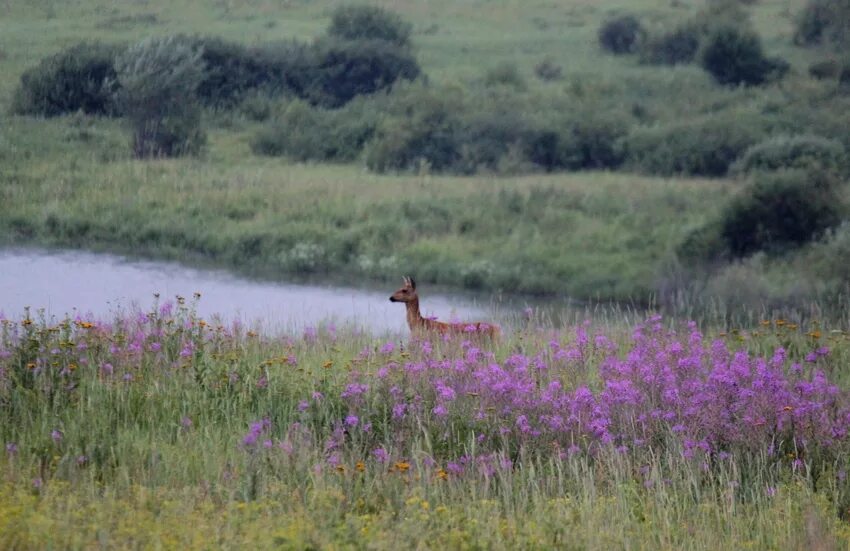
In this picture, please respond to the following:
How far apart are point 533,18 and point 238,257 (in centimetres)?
1865

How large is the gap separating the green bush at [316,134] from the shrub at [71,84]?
3.63 m

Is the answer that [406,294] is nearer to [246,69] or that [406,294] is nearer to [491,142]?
[246,69]

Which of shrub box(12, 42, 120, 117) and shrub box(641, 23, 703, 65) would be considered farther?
shrub box(641, 23, 703, 65)

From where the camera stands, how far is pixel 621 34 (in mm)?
36906

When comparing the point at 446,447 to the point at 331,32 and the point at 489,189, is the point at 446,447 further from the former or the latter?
the point at 331,32

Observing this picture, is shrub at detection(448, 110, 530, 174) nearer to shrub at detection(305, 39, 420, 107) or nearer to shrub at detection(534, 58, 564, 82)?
shrub at detection(305, 39, 420, 107)

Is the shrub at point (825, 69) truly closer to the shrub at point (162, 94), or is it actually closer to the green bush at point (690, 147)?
the green bush at point (690, 147)

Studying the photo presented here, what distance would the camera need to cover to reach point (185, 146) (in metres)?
22.5

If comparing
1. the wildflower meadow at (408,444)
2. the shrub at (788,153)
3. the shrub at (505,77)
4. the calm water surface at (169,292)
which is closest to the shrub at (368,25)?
the shrub at (505,77)

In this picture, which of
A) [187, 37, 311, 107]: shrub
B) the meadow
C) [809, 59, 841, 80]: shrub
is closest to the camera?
the meadow

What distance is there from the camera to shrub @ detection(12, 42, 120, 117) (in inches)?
807

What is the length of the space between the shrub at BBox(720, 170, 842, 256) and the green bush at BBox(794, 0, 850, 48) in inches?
675

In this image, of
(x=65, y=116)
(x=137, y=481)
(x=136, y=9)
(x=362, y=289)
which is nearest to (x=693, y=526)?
(x=137, y=481)

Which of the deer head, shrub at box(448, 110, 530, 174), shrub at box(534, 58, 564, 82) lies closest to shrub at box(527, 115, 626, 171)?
shrub at box(448, 110, 530, 174)
